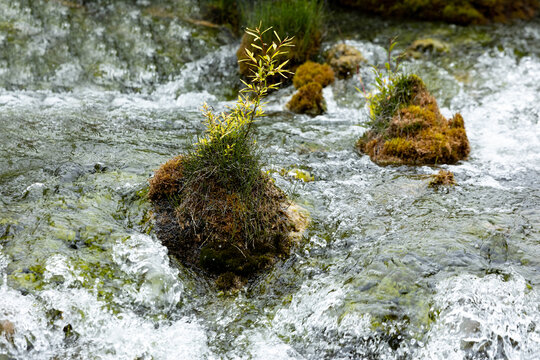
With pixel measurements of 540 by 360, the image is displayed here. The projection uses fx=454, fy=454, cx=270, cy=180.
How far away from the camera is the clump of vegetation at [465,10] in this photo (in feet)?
38.1

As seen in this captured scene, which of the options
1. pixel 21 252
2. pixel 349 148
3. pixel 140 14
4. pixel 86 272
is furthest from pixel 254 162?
pixel 140 14

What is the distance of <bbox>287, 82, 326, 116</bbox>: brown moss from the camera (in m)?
8.90

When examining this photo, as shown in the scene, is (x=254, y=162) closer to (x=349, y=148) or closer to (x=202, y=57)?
(x=349, y=148)

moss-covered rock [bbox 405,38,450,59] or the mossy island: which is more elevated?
moss-covered rock [bbox 405,38,450,59]

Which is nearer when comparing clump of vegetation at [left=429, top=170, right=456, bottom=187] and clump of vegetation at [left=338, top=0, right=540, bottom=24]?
clump of vegetation at [left=429, top=170, right=456, bottom=187]

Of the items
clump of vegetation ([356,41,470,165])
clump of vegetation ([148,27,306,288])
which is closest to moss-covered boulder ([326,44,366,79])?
clump of vegetation ([356,41,470,165])

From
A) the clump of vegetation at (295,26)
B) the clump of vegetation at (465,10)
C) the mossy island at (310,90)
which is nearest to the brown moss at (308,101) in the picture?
the mossy island at (310,90)

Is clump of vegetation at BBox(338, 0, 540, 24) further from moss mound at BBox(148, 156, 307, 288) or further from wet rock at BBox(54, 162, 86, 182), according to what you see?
wet rock at BBox(54, 162, 86, 182)

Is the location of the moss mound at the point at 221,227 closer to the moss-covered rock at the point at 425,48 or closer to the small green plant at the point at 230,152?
the small green plant at the point at 230,152

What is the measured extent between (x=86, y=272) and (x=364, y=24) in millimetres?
10148

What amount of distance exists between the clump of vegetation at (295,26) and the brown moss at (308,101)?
3.68 feet

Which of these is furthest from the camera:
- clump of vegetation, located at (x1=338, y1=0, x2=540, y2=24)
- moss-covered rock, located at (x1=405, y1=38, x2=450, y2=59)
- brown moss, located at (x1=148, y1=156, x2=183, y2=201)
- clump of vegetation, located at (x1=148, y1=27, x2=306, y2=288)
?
clump of vegetation, located at (x1=338, y1=0, x2=540, y2=24)

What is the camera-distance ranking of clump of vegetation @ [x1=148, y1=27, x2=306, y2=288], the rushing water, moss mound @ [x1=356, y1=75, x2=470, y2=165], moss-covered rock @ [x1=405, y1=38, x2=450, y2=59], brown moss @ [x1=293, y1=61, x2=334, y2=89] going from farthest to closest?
1. moss-covered rock @ [x1=405, y1=38, x2=450, y2=59]
2. brown moss @ [x1=293, y1=61, x2=334, y2=89]
3. moss mound @ [x1=356, y1=75, x2=470, y2=165]
4. clump of vegetation @ [x1=148, y1=27, x2=306, y2=288]
5. the rushing water

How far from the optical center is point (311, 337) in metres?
3.79
